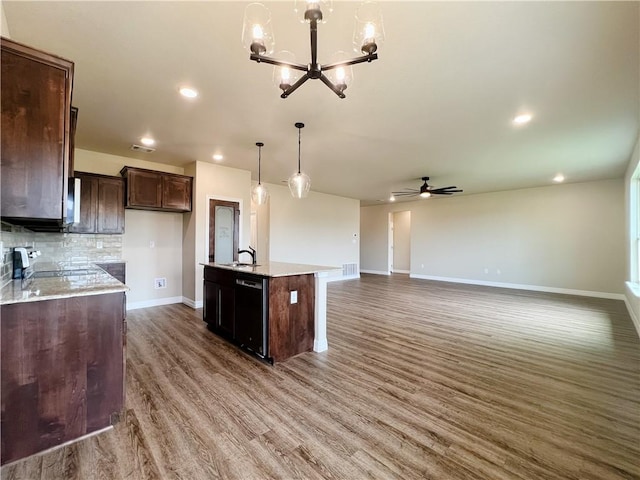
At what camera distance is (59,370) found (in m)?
1.75

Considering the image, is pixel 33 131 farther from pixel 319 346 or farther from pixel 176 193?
pixel 176 193

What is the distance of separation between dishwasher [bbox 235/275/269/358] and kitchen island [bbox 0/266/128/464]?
1253 mm

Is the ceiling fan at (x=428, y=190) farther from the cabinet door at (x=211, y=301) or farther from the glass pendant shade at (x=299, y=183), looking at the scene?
the cabinet door at (x=211, y=301)

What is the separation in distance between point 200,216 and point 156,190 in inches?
32.3

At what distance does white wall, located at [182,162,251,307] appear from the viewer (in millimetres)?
5164

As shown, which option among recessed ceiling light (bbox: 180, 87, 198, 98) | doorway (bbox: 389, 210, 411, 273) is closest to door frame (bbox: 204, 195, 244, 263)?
recessed ceiling light (bbox: 180, 87, 198, 98)

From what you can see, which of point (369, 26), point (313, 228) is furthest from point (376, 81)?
point (313, 228)

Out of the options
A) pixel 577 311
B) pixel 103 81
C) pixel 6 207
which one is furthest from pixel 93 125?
pixel 577 311

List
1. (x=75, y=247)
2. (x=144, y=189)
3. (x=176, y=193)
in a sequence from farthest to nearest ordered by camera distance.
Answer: (x=176, y=193) → (x=144, y=189) → (x=75, y=247)

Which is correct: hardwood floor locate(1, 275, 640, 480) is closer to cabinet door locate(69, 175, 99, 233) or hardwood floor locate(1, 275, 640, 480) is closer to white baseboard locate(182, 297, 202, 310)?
white baseboard locate(182, 297, 202, 310)

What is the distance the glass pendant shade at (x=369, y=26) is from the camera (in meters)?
1.51

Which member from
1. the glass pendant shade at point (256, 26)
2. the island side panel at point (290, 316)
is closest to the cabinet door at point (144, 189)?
the island side panel at point (290, 316)

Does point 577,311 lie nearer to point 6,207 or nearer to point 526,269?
point 526,269

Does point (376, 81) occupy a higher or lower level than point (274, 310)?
higher
